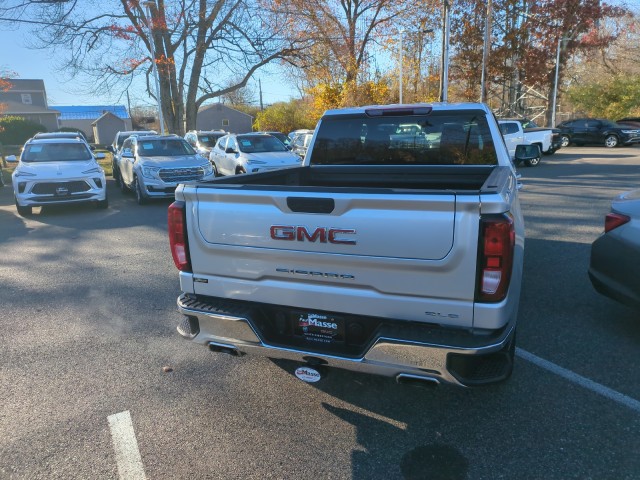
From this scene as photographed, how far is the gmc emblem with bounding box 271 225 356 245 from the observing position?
102 inches

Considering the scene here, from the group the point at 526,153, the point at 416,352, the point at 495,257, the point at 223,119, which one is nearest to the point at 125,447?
the point at 416,352

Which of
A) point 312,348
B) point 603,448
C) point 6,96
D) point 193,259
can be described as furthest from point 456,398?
point 6,96

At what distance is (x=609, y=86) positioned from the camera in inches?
1358

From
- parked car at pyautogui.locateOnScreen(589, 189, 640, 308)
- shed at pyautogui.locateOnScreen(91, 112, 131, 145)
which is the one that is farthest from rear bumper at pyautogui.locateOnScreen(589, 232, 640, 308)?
shed at pyautogui.locateOnScreen(91, 112, 131, 145)

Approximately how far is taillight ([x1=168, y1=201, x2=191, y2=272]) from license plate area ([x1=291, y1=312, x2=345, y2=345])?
2.75 ft

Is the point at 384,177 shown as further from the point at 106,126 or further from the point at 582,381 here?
the point at 106,126

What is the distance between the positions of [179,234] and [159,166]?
941cm

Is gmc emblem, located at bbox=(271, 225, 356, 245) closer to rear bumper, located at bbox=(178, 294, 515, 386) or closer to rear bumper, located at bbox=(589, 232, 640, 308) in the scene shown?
rear bumper, located at bbox=(178, 294, 515, 386)

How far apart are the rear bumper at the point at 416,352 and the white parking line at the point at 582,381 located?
0.92m

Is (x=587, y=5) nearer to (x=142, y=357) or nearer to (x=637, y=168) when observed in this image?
(x=637, y=168)

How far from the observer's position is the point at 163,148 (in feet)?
42.9

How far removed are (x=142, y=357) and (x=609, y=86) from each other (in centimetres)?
4042

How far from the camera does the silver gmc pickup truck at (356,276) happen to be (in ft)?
7.82

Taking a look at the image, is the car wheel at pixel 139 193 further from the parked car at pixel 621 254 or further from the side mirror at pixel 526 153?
the parked car at pixel 621 254
